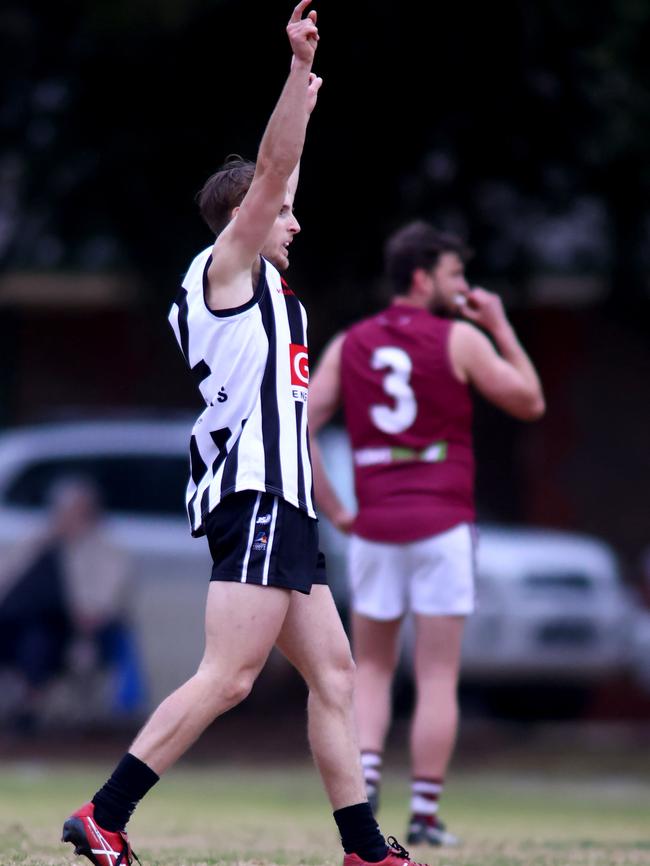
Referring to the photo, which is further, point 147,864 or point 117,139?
point 117,139

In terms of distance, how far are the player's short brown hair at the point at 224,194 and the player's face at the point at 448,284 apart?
2097 millimetres

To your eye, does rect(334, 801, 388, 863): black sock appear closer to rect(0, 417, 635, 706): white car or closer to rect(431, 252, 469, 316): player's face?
rect(431, 252, 469, 316): player's face

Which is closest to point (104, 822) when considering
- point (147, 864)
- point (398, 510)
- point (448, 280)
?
point (147, 864)

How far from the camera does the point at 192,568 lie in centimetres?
1372

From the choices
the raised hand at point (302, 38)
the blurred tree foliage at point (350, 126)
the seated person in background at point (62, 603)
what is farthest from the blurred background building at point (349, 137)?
the raised hand at point (302, 38)

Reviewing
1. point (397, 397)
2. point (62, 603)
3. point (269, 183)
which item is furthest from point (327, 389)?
point (62, 603)

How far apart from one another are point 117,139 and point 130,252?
1065mm

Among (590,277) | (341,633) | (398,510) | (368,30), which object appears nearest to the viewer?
(341,633)

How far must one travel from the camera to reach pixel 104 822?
15.8 feet

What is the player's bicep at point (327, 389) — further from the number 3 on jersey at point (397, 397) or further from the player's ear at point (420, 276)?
the player's ear at point (420, 276)

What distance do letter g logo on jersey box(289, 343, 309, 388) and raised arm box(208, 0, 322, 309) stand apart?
23cm

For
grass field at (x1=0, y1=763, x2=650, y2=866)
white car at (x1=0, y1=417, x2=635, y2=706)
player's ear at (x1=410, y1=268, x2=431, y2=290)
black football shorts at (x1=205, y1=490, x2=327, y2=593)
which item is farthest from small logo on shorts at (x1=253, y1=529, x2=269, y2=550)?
white car at (x1=0, y1=417, x2=635, y2=706)

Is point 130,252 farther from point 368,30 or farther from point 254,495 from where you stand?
point 254,495

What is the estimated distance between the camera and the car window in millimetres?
13930
